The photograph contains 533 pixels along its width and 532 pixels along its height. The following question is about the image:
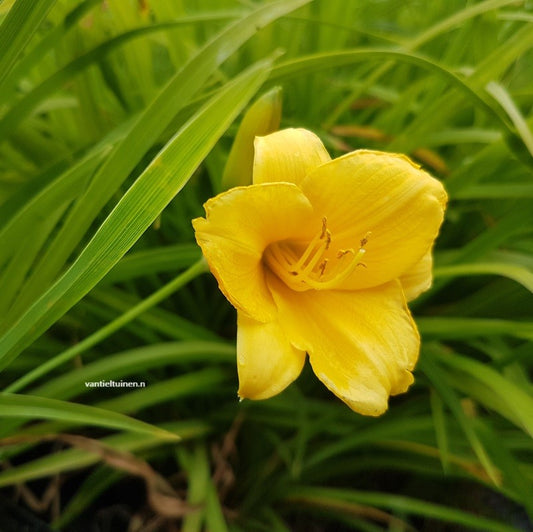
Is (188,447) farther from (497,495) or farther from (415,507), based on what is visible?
(497,495)

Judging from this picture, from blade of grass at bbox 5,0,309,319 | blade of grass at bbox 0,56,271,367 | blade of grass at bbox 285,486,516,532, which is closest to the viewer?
blade of grass at bbox 0,56,271,367

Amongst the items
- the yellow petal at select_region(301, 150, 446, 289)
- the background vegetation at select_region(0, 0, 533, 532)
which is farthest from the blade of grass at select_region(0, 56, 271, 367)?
the yellow petal at select_region(301, 150, 446, 289)

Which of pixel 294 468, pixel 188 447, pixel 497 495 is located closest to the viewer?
pixel 294 468

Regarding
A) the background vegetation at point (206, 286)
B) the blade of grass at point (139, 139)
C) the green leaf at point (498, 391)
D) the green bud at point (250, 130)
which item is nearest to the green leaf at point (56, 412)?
the background vegetation at point (206, 286)

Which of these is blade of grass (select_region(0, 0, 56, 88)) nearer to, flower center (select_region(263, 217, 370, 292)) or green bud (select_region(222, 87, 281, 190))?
green bud (select_region(222, 87, 281, 190))

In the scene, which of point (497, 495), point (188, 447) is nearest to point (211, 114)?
point (188, 447)

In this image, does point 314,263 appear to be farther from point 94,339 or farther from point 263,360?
point 94,339
